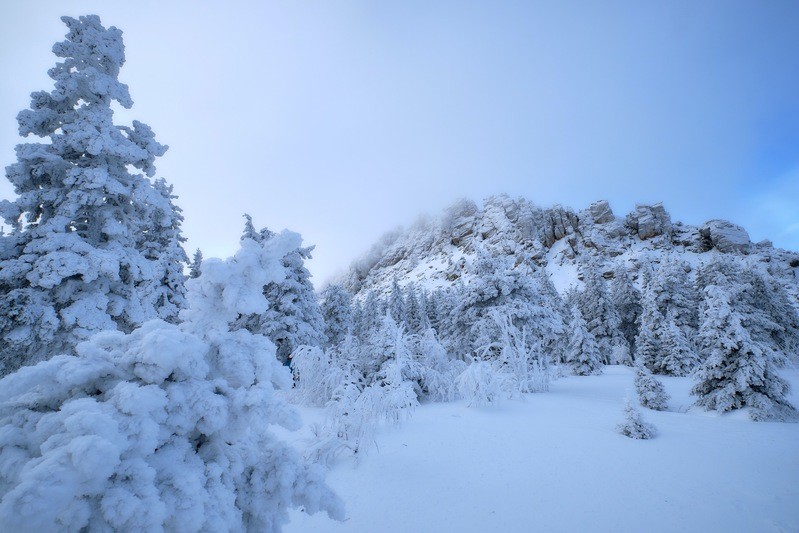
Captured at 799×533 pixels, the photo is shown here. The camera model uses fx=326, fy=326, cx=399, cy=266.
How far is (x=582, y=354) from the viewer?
24469 millimetres

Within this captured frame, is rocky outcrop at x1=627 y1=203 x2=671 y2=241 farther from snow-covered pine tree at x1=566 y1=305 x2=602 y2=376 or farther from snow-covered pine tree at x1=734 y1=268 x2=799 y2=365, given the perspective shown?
snow-covered pine tree at x1=566 y1=305 x2=602 y2=376

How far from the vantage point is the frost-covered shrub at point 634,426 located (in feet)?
24.5

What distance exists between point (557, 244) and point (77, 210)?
87.5 m

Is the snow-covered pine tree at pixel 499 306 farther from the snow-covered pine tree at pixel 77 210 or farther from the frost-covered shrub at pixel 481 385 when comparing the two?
the snow-covered pine tree at pixel 77 210

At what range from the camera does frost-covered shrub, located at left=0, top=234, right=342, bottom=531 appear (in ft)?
6.12

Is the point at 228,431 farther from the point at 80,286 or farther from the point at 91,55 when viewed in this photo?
the point at 91,55

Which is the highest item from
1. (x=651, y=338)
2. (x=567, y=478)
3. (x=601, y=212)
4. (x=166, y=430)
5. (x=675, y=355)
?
(x=601, y=212)

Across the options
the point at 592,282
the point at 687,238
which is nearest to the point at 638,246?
the point at 687,238

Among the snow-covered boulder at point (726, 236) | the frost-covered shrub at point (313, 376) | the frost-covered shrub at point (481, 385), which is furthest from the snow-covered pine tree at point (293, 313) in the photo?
the snow-covered boulder at point (726, 236)

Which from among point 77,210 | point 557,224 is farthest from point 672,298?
point 557,224

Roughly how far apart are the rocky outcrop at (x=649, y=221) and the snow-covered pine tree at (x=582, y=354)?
209ft

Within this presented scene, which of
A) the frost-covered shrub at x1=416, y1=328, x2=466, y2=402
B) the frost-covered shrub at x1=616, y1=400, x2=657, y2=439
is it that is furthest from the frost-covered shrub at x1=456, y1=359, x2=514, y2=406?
the frost-covered shrub at x1=616, y1=400, x2=657, y2=439

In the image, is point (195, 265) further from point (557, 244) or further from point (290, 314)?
point (557, 244)

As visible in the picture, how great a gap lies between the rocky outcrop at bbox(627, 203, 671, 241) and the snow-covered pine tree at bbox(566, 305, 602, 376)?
63.6 meters
